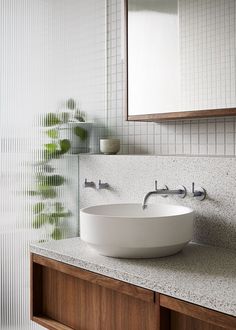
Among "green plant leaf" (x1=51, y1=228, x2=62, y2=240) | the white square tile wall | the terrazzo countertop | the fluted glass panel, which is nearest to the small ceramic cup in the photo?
the white square tile wall

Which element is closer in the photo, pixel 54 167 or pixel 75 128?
pixel 54 167

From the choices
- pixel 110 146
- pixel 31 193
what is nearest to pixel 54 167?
pixel 31 193

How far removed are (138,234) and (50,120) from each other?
3.04 ft

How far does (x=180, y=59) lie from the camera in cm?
205

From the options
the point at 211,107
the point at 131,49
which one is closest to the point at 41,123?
the point at 131,49

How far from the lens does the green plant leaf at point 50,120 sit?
2.33m

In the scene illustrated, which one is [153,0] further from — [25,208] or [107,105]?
[25,208]

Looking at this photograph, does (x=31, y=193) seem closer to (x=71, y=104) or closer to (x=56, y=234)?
(x=56, y=234)

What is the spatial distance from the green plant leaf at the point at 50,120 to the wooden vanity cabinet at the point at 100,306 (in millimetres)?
672

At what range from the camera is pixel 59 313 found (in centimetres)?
195

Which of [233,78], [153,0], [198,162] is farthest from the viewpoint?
[153,0]

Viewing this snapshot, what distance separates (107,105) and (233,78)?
36.4 inches

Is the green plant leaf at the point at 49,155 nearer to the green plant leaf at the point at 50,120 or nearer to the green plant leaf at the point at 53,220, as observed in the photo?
the green plant leaf at the point at 50,120

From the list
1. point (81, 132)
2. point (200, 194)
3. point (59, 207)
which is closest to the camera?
point (200, 194)
